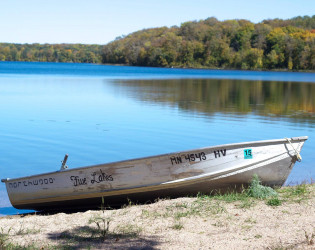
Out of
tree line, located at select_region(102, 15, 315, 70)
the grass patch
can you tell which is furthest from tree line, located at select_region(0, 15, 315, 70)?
the grass patch

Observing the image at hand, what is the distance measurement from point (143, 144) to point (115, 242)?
10785 millimetres

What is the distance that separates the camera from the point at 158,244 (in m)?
5.99

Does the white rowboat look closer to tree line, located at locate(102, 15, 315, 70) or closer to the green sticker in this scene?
the green sticker

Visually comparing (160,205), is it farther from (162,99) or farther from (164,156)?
(162,99)

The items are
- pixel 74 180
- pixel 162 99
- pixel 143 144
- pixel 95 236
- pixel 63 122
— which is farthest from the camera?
pixel 162 99

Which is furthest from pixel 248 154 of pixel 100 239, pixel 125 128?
pixel 125 128

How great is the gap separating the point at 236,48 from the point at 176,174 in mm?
175439

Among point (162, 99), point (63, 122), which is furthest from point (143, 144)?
point (162, 99)

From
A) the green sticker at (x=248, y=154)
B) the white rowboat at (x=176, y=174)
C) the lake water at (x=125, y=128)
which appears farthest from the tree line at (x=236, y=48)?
the green sticker at (x=248, y=154)

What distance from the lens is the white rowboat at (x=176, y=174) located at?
27.0 feet

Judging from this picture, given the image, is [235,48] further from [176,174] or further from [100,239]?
[100,239]

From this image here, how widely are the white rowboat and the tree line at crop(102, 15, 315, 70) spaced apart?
147m

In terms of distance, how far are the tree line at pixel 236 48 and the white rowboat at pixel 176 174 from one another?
147 meters

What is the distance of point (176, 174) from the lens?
8359mm
